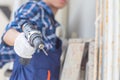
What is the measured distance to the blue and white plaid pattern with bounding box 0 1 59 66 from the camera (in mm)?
969

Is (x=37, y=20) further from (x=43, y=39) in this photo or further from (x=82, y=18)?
(x=82, y=18)

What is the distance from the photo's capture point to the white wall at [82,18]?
148cm

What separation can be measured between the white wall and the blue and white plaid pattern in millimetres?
391

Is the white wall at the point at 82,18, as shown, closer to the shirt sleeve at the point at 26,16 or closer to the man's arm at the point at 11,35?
the shirt sleeve at the point at 26,16

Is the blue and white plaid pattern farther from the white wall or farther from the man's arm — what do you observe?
the white wall

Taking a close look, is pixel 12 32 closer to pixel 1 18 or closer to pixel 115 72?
pixel 115 72

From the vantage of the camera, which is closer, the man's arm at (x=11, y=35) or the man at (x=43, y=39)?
the man's arm at (x=11, y=35)

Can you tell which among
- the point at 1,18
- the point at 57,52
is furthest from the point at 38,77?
the point at 1,18

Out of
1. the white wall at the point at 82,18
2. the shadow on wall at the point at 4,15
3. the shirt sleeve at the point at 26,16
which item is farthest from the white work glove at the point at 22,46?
the shadow on wall at the point at 4,15

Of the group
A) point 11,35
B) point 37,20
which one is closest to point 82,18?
point 37,20

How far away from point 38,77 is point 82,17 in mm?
640

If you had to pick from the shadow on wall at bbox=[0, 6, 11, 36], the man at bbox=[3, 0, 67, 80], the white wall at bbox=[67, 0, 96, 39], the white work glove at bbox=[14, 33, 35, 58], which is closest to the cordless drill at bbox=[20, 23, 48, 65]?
the white work glove at bbox=[14, 33, 35, 58]

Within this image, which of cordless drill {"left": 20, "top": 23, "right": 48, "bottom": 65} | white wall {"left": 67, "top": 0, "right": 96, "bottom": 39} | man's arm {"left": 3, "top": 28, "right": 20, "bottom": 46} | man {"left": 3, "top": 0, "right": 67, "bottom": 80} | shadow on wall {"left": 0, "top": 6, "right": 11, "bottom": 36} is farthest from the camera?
shadow on wall {"left": 0, "top": 6, "right": 11, "bottom": 36}

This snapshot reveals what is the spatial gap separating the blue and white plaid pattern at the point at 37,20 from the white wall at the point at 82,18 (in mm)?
391
